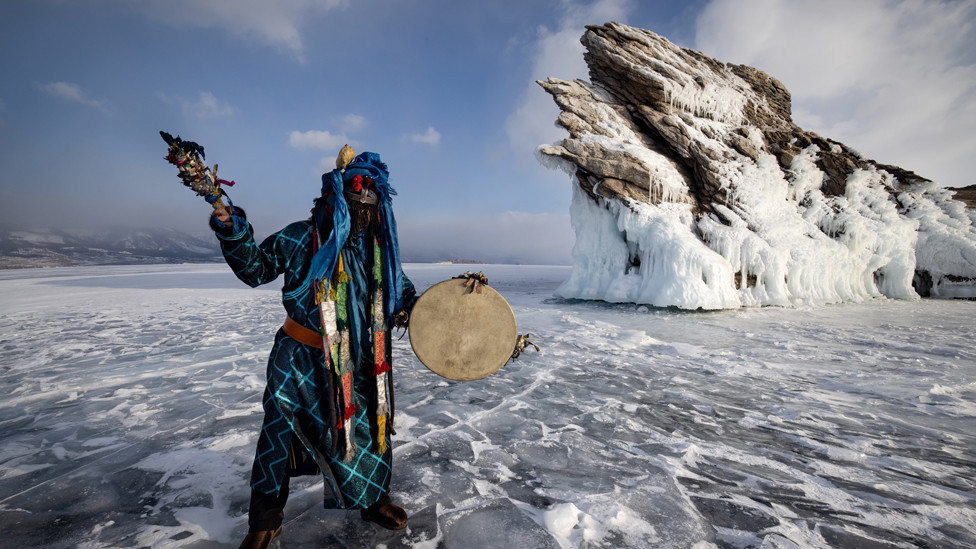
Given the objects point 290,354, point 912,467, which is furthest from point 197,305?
point 912,467

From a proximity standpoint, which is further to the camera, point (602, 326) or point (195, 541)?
point (602, 326)

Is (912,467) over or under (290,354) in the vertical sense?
under

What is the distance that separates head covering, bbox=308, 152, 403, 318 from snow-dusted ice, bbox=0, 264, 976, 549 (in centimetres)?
135

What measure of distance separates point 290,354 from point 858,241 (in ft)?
61.5

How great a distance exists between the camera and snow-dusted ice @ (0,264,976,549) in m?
1.95

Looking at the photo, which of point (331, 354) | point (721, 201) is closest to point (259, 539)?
point (331, 354)

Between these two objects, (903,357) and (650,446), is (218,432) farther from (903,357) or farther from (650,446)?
(903,357)

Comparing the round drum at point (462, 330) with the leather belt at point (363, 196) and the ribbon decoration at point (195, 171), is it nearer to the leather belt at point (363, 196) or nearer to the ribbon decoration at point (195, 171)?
the leather belt at point (363, 196)

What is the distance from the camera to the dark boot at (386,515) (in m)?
1.90

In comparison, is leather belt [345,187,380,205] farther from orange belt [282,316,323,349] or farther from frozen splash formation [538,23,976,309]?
frozen splash formation [538,23,976,309]

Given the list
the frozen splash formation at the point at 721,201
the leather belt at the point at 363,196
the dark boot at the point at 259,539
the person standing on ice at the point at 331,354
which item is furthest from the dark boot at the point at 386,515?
the frozen splash formation at the point at 721,201

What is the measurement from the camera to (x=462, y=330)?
92.3 inches

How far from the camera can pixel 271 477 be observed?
1758 millimetres

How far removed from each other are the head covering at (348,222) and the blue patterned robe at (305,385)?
0.37 feet
